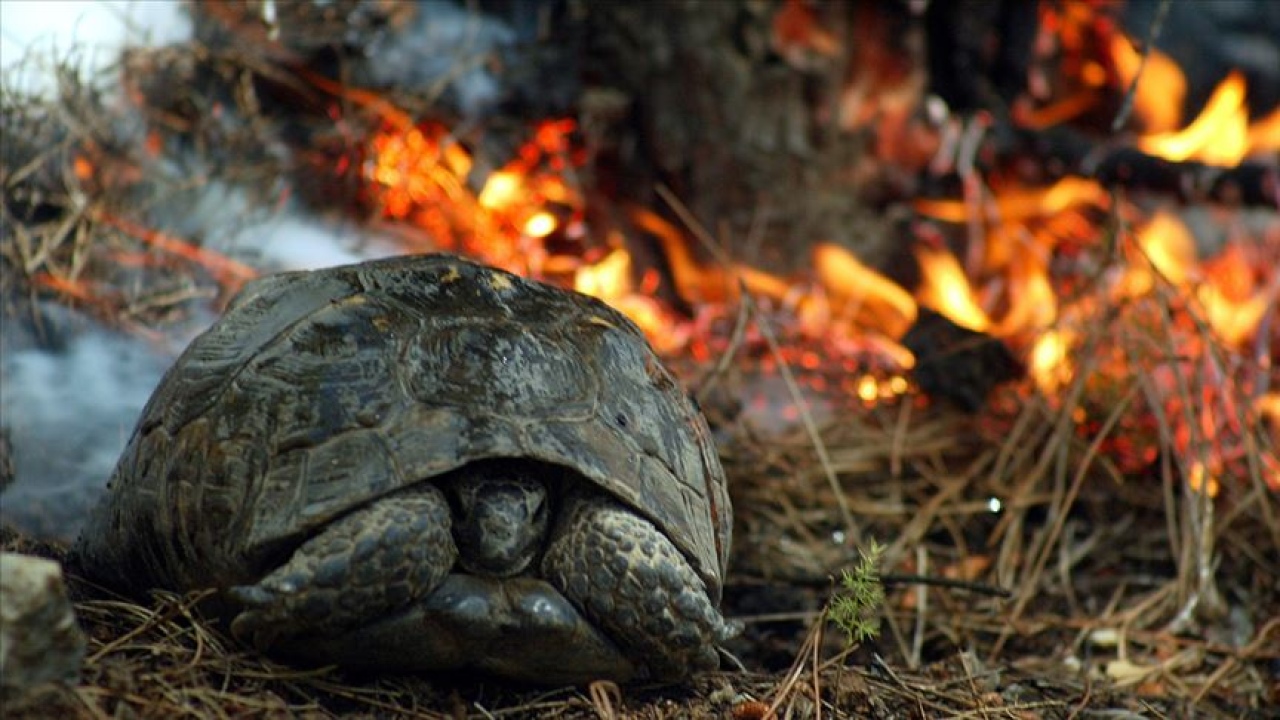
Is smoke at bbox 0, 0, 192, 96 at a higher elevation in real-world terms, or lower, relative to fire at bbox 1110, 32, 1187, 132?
higher

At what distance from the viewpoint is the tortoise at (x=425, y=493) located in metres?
2.52

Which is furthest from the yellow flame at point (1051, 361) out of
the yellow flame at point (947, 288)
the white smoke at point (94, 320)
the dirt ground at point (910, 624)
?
the white smoke at point (94, 320)

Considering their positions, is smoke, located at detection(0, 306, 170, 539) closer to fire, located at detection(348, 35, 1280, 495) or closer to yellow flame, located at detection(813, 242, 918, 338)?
fire, located at detection(348, 35, 1280, 495)

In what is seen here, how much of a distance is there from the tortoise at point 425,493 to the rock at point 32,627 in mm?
323

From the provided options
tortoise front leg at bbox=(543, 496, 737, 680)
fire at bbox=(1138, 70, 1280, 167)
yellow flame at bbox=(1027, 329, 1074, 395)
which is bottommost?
yellow flame at bbox=(1027, 329, 1074, 395)

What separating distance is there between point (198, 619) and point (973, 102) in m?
4.94

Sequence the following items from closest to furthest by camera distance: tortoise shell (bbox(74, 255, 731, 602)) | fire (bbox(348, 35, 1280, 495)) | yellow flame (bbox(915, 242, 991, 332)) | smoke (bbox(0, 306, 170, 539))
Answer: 1. tortoise shell (bbox(74, 255, 731, 602))
2. smoke (bbox(0, 306, 170, 539))
3. fire (bbox(348, 35, 1280, 495))
4. yellow flame (bbox(915, 242, 991, 332))

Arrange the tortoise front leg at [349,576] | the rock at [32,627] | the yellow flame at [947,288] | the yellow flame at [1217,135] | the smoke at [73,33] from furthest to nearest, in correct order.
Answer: the yellow flame at [1217,135] < the yellow flame at [947,288] < the smoke at [73,33] < the tortoise front leg at [349,576] < the rock at [32,627]

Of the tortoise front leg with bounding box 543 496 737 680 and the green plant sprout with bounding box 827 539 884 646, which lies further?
the green plant sprout with bounding box 827 539 884 646

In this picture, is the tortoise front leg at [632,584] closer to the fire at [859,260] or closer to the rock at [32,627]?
the rock at [32,627]

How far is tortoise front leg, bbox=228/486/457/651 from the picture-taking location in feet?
7.98

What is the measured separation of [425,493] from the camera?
2.57m

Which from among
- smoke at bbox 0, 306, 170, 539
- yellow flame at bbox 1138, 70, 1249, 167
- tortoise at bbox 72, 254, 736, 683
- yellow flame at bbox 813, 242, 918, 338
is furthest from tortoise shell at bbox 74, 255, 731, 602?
yellow flame at bbox 1138, 70, 1249, 167

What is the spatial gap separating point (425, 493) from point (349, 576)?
0.72 ft
